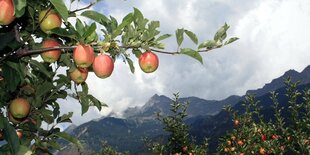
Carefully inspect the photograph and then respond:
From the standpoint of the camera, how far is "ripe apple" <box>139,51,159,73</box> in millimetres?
3152

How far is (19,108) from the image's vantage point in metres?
3.66

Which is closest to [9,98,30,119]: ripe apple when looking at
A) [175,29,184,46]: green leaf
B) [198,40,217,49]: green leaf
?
[175,29,184,46]: green leaf

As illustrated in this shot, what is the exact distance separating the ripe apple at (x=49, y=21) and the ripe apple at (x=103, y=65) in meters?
0.41

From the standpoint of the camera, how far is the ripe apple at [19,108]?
12.0ft

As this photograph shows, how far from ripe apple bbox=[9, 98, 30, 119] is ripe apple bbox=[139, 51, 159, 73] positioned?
4.08ft

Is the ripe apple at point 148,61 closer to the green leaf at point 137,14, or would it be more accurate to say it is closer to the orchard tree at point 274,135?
the green leaf at point 137,14

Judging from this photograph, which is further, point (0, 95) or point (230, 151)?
point (230, 151)

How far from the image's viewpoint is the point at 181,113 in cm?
1727

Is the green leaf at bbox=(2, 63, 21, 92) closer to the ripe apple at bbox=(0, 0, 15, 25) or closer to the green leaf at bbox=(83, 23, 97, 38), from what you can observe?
the ripe apple at bbox=(0, 0, 15, 25)

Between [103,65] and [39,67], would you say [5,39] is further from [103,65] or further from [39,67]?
[103,65]

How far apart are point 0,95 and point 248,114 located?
43.7 feet

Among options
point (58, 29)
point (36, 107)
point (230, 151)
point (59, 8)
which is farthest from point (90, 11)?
point (230, 151)

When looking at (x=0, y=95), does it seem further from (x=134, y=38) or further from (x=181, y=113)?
(x=181, y=113)

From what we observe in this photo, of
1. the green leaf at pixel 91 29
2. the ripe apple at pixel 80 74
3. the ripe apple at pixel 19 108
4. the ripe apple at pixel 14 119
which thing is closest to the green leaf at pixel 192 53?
the green leaf at pixel 91 29
